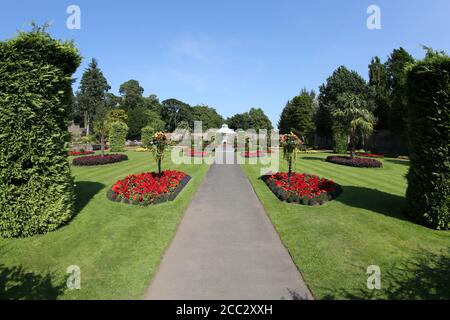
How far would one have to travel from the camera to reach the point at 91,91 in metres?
87.1

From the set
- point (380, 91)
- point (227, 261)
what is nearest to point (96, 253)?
point (227, 261)

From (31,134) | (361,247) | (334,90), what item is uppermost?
(334,90)

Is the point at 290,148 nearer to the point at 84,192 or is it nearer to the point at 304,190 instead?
the point at 304,190

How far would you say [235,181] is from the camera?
67.9ft

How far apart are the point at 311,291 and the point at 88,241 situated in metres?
6.91

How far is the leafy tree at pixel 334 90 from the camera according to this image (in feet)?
199

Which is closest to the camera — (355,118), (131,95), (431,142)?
(431,142)

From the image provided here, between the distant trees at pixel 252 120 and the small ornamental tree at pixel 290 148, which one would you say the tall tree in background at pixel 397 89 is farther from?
the distant trees at pixel 252 120

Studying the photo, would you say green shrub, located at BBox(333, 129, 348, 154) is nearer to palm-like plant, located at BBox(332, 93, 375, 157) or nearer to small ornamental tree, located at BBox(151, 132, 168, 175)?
palm-like plant, located at BBox(332, 93, 375, 157)

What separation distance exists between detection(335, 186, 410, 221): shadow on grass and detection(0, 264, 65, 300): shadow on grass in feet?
39.7

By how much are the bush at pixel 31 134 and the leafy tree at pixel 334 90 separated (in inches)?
2191

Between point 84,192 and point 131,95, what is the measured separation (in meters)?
92.9

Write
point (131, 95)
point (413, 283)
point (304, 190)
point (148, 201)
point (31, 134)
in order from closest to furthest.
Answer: point (413, 283) → point (31, 134) → point (148, 201) → point (304, 190) → point (131, 95)
